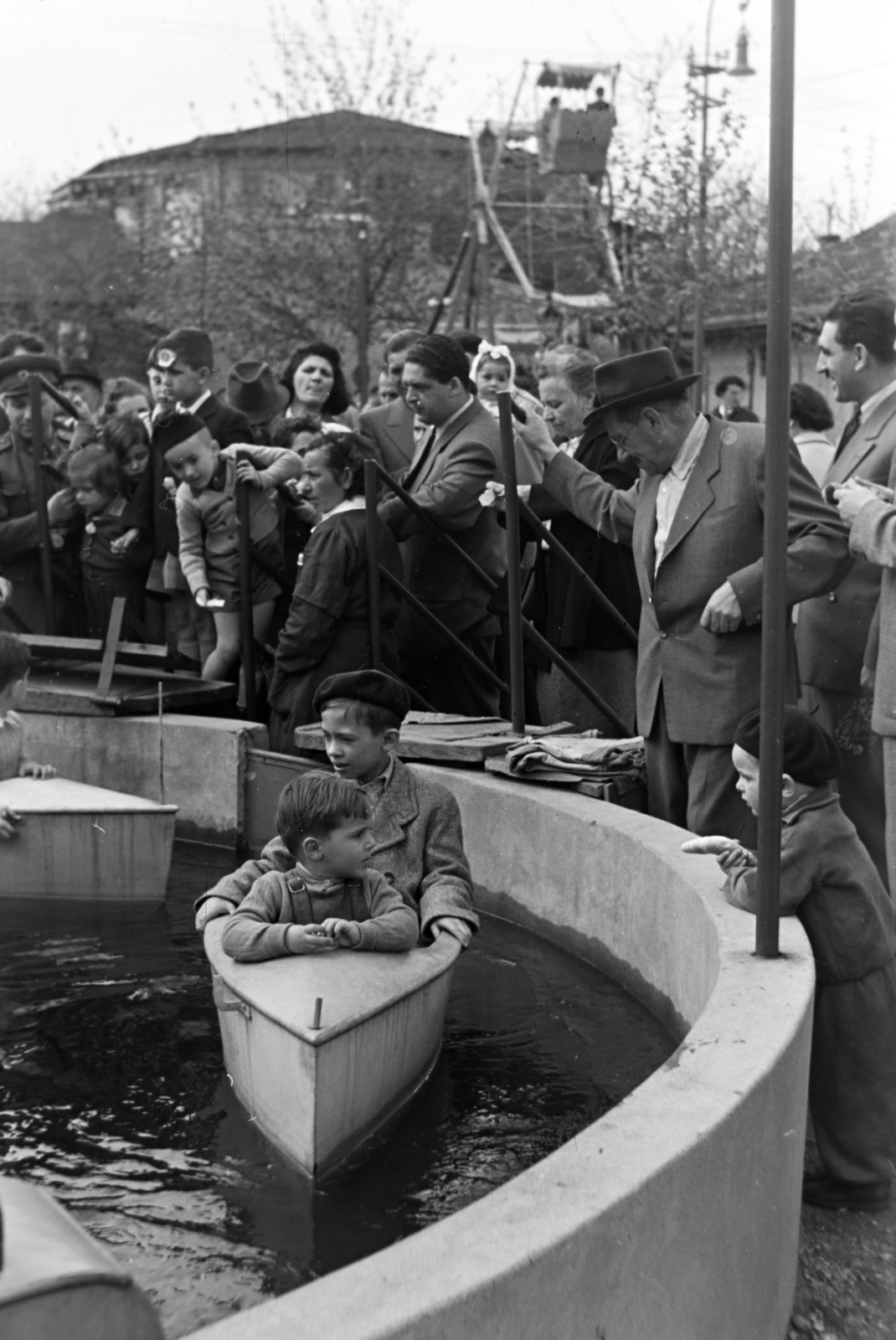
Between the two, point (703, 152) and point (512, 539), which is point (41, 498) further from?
point (703, 152)

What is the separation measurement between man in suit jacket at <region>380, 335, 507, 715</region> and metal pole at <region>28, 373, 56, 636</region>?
8.21 ft

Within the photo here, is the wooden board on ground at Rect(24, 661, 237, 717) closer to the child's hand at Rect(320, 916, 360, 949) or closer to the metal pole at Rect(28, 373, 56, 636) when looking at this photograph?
the metal pole at Rect(28, 373, 56, 636)

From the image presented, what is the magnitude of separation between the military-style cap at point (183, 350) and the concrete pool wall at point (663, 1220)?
190 inches

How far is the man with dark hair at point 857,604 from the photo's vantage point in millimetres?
5621

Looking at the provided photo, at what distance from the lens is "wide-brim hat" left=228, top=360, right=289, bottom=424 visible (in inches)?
382

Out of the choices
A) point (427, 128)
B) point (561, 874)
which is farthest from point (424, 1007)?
point (427, 128)

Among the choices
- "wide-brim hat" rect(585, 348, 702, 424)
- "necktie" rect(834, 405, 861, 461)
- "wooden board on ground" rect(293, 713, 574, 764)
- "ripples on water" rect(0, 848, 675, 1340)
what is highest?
"wide-brim hat" rect(585, 348, 702, 424)

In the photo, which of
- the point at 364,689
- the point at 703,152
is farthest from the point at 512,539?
the point at 703,152

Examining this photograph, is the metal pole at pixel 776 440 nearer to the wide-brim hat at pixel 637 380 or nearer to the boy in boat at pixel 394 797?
the boy in boat at pixel 394 797

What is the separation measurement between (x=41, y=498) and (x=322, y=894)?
17.0ft

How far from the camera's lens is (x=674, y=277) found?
19281 mm

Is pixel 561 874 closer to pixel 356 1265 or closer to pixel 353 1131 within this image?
pixel 353 1131

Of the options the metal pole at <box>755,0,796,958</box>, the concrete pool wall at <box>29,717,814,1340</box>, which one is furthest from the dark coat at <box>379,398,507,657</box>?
the metal pole at <box>755,0,796,958</box>

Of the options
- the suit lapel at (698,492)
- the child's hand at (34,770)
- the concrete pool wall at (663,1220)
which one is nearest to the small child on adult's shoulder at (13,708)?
the child's hand at (34,770)
